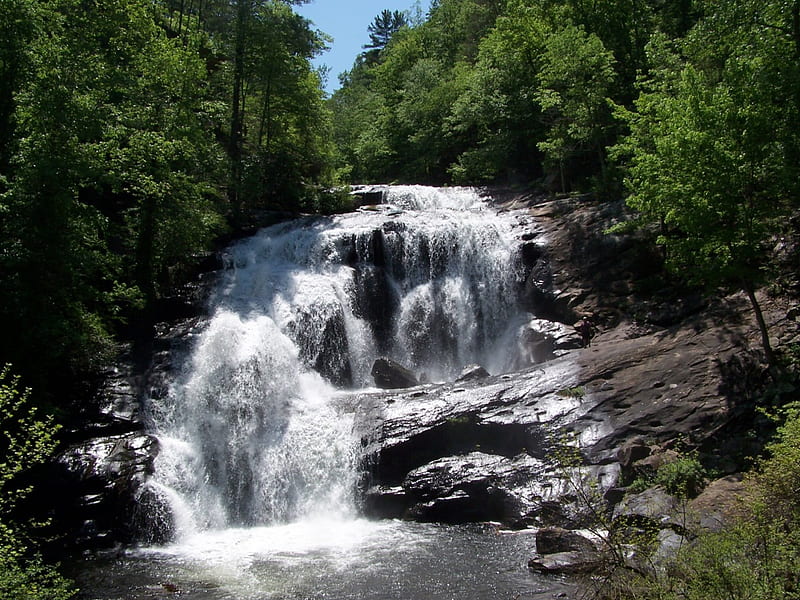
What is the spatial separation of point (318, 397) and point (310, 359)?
184 cm

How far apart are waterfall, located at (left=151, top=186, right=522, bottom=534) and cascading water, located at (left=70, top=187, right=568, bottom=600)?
0.05 m

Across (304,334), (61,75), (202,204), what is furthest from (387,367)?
(61,75)

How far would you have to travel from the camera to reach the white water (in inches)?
553

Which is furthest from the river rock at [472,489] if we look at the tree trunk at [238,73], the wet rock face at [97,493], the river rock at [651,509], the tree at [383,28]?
the tree at [383,28]

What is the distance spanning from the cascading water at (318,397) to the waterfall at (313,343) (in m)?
0.05

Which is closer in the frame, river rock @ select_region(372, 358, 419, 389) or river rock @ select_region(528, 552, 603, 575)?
river rock @ select_region(528, 552, 603, 575)

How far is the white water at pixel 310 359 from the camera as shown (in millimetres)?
14047

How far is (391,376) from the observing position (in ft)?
63.8

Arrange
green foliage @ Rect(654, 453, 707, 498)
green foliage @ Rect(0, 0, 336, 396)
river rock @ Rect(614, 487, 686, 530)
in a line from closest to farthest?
river rock @ Rect(614, 487, 686, 530), green foliage @ Rect(654, 453, 707, 498), green foliage @ Rect(0, 0, 336, 396)

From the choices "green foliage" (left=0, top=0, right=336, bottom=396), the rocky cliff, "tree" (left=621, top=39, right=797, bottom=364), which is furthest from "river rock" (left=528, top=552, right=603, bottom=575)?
"green foliage" (left=0, top=0, right=336, bottom=396)

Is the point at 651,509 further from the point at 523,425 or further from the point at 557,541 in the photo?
the point at 523,425

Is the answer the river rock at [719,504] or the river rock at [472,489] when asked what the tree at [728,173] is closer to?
the river rock at [719,504]

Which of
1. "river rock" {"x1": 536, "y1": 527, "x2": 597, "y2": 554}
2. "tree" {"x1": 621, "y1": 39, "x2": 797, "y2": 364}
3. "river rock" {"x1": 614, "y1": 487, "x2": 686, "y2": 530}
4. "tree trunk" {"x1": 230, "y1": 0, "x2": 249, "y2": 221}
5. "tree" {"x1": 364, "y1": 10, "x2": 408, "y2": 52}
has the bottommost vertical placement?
"river rock" {"x1": 536, "y1": 527, "x2": 597, "y2": 554}

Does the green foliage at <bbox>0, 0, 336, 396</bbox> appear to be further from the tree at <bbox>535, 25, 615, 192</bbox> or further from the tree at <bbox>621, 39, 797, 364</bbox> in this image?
the tree at <bbox>621, 39, 797, 364</bbox>
